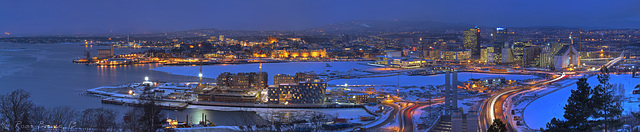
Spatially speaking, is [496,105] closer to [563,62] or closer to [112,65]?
[563,62]

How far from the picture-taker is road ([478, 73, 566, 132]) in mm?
7573

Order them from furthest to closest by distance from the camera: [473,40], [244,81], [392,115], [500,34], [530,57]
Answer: [500,34], [473,40], [530,57], [244,81], [392,115]

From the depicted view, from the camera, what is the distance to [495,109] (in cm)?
898

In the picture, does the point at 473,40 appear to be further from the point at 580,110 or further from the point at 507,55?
the point at 580,110

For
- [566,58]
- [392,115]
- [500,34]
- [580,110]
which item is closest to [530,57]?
[566,58]

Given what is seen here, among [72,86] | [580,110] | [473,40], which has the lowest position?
[72,86]

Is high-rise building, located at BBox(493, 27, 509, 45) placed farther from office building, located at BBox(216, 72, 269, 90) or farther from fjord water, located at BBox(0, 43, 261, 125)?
office building, located at BBox(216, 72, 269, 90)

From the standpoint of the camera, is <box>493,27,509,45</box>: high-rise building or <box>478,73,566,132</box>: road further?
<box>493,27,509,45</box>: high-rise building

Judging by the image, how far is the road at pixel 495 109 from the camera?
24.8ft

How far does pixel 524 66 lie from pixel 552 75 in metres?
4.47

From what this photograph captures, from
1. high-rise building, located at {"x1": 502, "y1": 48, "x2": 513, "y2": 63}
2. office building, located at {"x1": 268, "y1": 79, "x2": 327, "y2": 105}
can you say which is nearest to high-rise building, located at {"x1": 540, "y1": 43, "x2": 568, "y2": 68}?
high-rise building, located at {"x1": 502, "y1": 48, "x2": 513, "y2": 63}

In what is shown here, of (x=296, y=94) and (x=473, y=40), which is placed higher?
(x=473, y=40)

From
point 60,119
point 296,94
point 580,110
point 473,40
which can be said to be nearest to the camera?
point 580,110

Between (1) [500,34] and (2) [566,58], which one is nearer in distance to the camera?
(2) [566,58]
